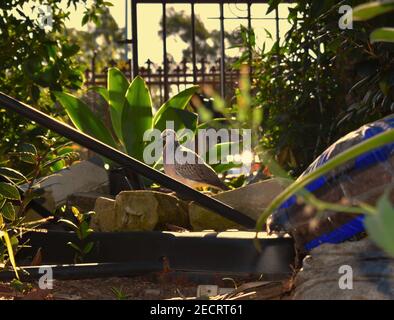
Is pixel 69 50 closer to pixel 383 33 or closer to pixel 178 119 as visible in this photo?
pixel 178 119

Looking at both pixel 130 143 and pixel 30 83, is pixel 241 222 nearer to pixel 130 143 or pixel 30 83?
pixel 130 143

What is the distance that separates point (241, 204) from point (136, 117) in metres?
1.55

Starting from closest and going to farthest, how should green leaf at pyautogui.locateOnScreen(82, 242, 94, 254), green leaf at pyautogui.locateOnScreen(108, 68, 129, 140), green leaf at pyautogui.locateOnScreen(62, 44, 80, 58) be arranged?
green leaf at pyautogui.locateOnScreen(82, 242, 94, 254), green leaf at pyautogui.locateOnScreen(108, 68, 129, 140), green leaf at pyautogui.locateOnScreen(62, 44, 80, 58)

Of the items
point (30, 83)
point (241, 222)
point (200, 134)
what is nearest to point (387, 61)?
point (241, 222)

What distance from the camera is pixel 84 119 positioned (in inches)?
198

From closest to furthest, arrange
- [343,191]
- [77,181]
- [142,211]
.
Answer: [343,191] < [142,211] < [77,181]

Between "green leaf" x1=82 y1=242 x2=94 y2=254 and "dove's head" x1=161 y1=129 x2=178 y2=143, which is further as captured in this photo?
"dove's head" x1=161 y1=129 x2=178 y2=143

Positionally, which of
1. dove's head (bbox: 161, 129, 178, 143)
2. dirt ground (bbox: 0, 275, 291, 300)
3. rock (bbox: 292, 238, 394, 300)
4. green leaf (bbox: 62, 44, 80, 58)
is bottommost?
dirt ground (bbox: 0, 275, 291, 300)

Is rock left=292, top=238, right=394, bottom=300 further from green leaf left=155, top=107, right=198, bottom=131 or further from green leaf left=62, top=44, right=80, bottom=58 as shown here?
green leaf left=62, top=44, right=80, bottom=58

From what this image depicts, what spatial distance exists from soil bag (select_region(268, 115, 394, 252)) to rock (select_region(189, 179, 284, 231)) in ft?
3.32

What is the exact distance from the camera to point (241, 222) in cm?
285

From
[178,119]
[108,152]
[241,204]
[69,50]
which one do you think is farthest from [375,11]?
[69,50]

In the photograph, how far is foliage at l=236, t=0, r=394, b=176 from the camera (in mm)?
3391

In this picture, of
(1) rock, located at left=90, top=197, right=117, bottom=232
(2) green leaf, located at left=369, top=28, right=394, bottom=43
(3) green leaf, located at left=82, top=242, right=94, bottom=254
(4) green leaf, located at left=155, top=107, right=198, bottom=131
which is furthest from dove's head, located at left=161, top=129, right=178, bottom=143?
(2) green leaf, located at left=369, top=28, right=394, bottom=43
